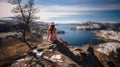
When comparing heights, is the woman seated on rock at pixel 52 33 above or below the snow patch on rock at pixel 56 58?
above

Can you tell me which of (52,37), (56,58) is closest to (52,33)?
(52,37)

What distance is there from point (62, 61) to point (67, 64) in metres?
0.38

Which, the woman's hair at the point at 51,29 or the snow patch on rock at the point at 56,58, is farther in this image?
the woman's hair at the point at 51,29

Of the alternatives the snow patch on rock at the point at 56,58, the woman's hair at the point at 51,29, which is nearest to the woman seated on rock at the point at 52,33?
the woman's hair at the point at 51,29

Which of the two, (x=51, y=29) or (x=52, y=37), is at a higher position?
→ (x=51, y=29)

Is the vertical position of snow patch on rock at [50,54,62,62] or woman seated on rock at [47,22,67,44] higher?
woman seated on rock at [47,22,67,44]

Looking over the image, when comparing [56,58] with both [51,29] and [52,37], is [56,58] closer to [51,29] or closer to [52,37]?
[52,37]

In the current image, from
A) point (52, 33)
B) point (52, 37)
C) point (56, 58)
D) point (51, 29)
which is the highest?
point (51, 29)

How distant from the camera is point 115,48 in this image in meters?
24.9

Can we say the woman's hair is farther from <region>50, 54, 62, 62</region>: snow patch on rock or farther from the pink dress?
<region>50, 54, 62, 62</region>: snow patch on rock

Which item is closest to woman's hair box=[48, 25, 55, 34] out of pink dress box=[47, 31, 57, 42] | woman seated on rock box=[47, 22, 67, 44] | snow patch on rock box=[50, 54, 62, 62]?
woman seated on rock box=[47, 22, 67, 44]

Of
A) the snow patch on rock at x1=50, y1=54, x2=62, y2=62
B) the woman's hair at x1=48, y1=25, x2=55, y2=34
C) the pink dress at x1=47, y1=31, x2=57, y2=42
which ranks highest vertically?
the woman's hair at x1=48, y1=25, x2=55, y2=34

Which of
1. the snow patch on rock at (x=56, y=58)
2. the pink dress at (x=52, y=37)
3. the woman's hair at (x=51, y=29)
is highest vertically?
the woman's hair at (x=51, y=29)

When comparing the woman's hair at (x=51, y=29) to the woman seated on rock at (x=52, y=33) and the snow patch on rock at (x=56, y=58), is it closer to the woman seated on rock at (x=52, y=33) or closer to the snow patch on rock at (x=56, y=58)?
the woman seated on rock at (x=52, y=33)
